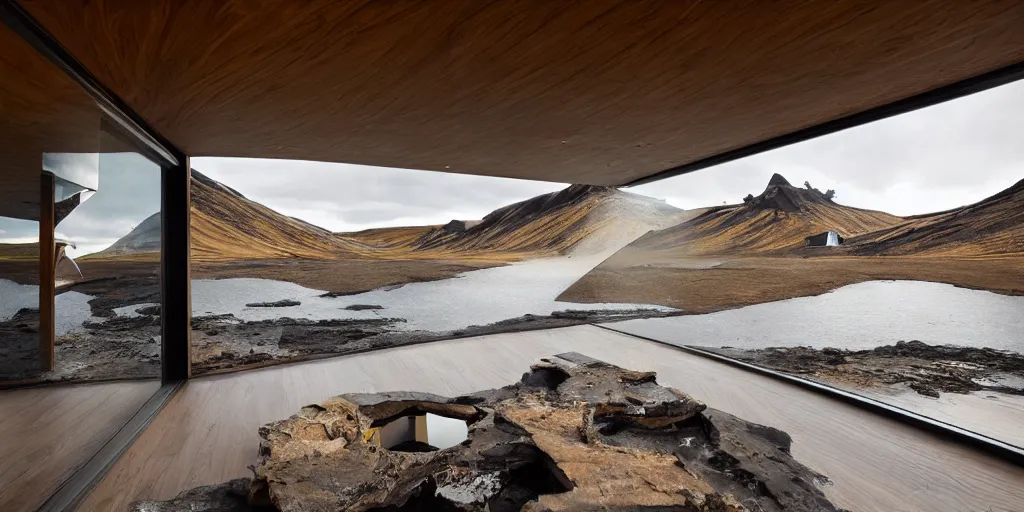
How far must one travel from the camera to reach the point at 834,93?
6.24ft

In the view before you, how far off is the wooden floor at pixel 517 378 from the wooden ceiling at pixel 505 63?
136cm

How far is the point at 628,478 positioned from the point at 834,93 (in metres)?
1.75

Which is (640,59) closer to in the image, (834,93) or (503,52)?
(503,52)

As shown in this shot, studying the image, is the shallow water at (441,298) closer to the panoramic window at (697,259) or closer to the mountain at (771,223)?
the panoramic window at (697,259)

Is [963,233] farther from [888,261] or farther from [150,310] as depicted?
[150,310]

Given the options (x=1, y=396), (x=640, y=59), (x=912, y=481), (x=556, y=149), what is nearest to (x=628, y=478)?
(x=912, y=481)

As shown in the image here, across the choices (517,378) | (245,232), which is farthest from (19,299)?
(245,232)

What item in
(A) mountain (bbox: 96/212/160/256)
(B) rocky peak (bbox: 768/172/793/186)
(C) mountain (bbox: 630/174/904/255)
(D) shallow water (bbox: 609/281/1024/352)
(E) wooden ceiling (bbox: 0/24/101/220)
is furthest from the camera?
(B) rocky peak (bbox: 768/172/793/186)

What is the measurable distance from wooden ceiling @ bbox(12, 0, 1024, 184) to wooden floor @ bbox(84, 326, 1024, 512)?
1.36 metres

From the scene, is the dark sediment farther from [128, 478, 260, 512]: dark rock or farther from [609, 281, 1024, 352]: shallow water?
[128, 478, 260, 512]: dark rock

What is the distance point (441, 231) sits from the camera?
4359mm

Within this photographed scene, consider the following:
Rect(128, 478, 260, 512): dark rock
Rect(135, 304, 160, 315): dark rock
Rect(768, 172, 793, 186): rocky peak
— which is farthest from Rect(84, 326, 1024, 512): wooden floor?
Rect(768, 172, 793, 186): rocky peak

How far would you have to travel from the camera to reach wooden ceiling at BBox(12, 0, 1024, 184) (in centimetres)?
118

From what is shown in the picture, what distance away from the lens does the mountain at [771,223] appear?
8.81 feet
